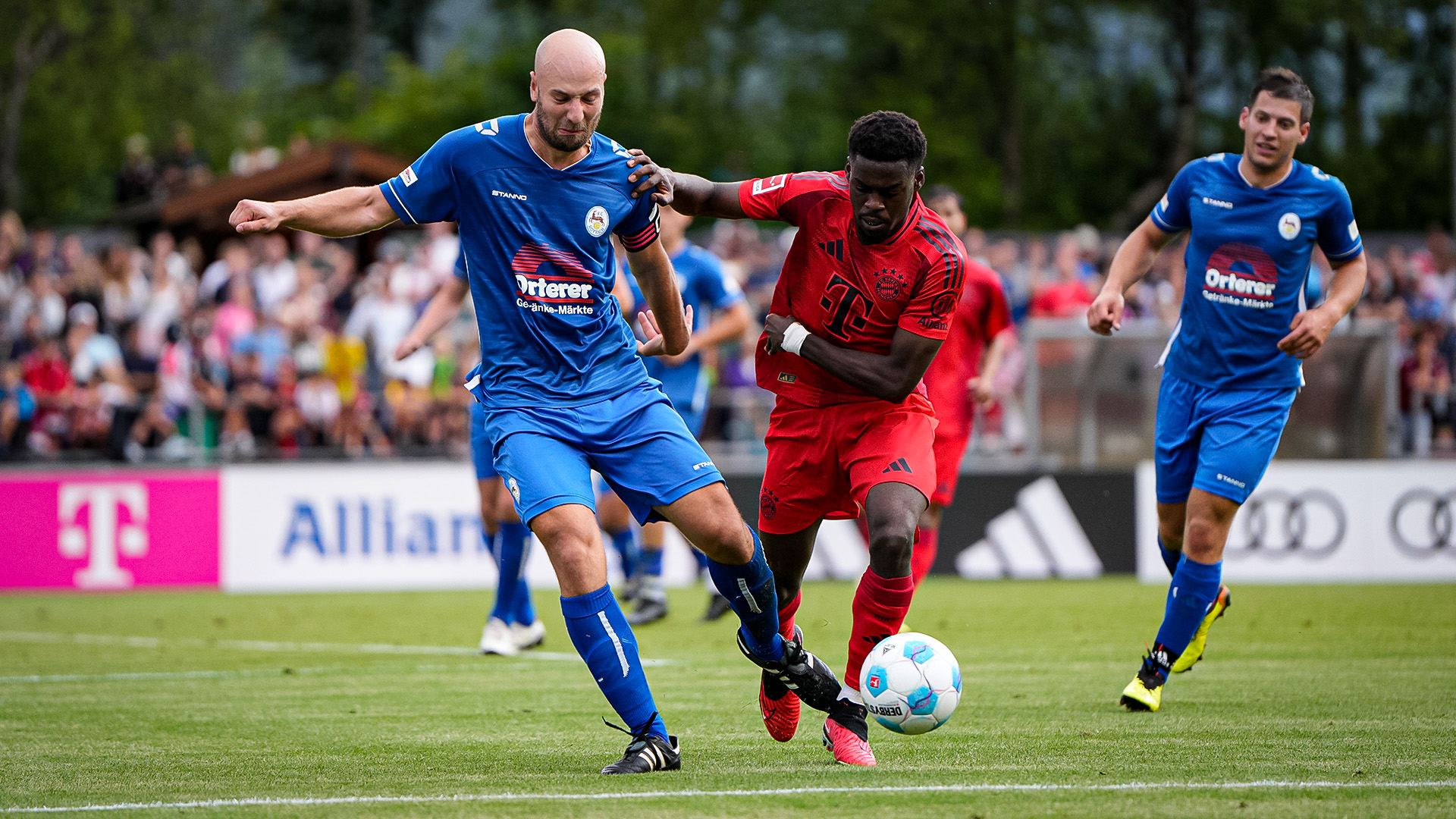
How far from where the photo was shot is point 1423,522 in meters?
15.0

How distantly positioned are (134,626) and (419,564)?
3829mm

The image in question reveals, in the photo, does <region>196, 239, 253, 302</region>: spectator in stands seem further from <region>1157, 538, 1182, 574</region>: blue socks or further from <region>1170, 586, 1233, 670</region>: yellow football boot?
<region>1170, 586, 1233, 670</region>: yellow football boot

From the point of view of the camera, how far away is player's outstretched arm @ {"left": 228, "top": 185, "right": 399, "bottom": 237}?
5.48 metres

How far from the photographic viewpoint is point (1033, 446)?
1625cm

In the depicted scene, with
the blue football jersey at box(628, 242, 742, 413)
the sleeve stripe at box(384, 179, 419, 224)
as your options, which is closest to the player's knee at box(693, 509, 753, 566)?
the sleeve stripe at box(384, 179, 419, 224)

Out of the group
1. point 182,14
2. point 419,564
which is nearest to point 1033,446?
point 419,564

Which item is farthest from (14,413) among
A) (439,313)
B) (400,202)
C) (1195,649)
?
(1195,649)

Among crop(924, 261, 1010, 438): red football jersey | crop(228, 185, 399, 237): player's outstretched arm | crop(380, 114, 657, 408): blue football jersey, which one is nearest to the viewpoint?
crop(228, 185, 399, 237): player's outstretched arm

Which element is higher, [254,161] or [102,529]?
[254,161]

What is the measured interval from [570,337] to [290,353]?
1257 cm

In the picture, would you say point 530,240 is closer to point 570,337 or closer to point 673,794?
point 570,337

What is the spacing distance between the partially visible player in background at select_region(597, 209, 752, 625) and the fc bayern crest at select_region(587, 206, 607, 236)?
5384 mm

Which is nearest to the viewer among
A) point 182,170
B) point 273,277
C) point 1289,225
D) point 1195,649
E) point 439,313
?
point 1289,225

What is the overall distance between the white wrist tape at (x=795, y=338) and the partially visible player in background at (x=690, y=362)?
512 cm
